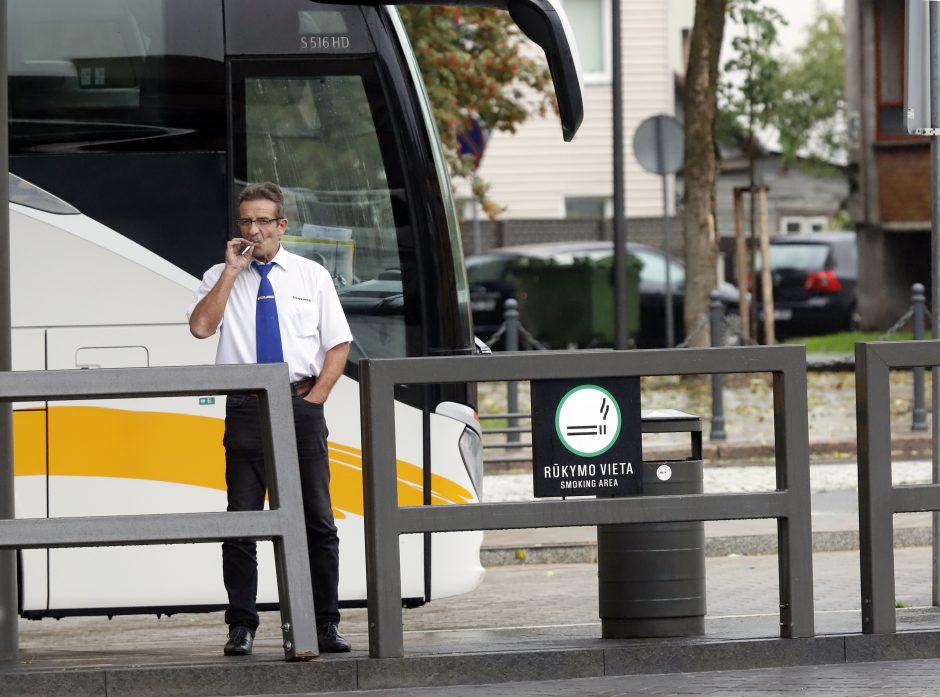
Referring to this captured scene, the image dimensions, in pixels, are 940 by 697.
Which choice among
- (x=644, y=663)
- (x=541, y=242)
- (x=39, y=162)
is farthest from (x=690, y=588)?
(x=541, y=242)

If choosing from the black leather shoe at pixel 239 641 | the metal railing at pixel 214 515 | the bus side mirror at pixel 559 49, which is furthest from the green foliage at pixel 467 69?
the metal railing at pixel 214 515

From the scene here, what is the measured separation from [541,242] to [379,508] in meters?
24.9

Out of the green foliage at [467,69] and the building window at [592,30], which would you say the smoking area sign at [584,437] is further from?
the building window at [592,30]

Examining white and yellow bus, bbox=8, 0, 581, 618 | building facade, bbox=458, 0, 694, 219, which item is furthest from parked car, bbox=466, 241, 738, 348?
white and yellow bus, bbox=8, 0, 581, 618

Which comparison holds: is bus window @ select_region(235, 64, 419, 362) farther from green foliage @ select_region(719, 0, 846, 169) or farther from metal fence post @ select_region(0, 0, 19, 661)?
green foliage @ select_region(719, 0, 846, 169)

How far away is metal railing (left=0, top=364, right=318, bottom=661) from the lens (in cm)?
593

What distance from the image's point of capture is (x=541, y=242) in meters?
31.0

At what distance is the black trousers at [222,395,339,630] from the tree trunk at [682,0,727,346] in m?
14.2

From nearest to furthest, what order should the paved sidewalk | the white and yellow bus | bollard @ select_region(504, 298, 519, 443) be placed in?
the paved sidewalk < the white and yellow bus < bollard @ select_region(504, 298, 519, 443)

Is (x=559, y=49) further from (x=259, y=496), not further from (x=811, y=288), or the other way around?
(x=811, y=288)

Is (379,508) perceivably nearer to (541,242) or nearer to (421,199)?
(421,199)

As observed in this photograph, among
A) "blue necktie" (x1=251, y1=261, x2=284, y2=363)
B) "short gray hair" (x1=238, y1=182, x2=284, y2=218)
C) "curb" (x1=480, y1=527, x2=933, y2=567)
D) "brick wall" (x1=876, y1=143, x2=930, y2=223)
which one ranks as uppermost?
"brick wall" (x1=876, y1=143, x2=930, y2=223)

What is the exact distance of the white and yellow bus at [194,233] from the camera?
23.8 feet

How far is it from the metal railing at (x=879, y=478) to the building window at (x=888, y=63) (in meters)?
23.1
